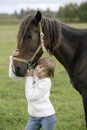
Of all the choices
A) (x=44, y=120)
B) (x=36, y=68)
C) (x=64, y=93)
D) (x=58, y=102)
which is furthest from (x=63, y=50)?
(x=64, y=93)

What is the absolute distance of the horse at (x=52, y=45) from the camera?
14.2 feet

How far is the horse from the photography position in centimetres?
432

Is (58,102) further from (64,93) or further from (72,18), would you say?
(72,18)

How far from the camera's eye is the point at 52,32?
4.50 metres

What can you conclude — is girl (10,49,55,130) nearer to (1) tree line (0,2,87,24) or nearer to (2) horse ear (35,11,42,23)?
(2) horse ear (35,11,42,23)

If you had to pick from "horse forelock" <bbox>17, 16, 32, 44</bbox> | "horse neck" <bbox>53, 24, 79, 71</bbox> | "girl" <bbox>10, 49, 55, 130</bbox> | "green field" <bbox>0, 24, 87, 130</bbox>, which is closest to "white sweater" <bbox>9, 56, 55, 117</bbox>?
"girl" <bbox>10, 49, 55, 130</bbox>

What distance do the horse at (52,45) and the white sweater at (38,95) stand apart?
6.8 inches

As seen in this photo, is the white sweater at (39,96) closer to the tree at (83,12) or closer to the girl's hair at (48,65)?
the girl's hair at (48,65)

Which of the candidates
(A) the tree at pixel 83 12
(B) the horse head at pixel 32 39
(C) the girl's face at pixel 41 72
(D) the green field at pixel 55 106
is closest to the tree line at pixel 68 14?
(A) the tree at pixel 83 12

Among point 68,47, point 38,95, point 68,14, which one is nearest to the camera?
point 38,95

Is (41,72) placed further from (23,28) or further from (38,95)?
(23,28)

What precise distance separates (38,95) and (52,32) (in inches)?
34.4

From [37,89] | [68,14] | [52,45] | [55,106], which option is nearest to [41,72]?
[37,89]

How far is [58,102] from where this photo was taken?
756 centimetres
